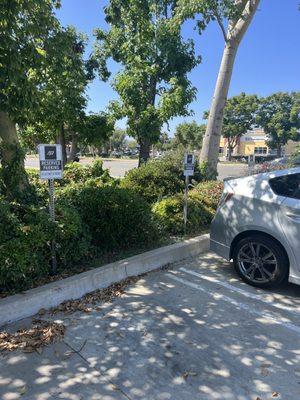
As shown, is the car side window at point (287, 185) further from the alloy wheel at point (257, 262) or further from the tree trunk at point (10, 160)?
the tree trunk at point (10, 160)

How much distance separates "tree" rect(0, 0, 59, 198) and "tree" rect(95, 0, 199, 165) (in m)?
6.64

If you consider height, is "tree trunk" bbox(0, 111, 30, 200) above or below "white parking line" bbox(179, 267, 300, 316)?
above

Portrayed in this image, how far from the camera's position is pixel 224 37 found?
34.9 ft

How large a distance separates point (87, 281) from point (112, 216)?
1235 millimetres

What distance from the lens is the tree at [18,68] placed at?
4344mm

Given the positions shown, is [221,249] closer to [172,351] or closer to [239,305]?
[239,305]

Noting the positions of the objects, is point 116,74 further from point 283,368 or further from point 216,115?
point 283,368

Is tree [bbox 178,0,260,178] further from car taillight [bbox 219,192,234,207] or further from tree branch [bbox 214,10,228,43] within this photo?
car taillight [bbox 219,192,234,207]

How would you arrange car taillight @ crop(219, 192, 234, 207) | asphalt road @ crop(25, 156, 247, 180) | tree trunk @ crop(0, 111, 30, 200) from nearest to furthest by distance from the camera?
car taillight @ crop(219, 192, 234, 207)
tree trunk @ crop(0, 111, 30, 200)
asphalt road @ crop(25, 156, 247, 180)

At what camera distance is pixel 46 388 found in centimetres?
281

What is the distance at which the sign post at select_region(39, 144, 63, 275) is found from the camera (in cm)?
431

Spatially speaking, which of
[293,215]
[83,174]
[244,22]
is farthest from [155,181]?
[244,22]

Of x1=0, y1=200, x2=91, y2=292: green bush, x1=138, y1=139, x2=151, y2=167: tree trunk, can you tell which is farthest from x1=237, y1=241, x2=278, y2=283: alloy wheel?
x1=138, y1=139, x2=151, y2=167: tree trunk

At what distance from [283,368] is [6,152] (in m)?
4.44
